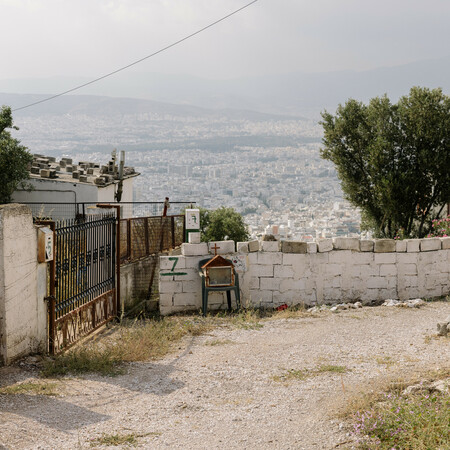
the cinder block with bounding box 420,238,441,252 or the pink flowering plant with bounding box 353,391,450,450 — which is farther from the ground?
the cinder block with bounding box 420,238,441,252

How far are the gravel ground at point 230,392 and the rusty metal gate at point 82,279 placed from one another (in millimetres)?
1190

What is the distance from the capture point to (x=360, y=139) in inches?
825

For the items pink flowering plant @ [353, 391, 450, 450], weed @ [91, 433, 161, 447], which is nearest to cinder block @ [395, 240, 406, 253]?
pink flowering plant @ [353, 391, 450, 450]

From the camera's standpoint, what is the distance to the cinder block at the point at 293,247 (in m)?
12.1

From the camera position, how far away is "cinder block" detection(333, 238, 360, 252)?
12.3m

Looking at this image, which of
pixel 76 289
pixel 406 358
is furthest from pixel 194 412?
pixel 76 289

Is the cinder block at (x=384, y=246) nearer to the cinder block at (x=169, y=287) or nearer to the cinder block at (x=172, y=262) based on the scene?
the cinder block at (x=172, y=262)

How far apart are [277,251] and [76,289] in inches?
175

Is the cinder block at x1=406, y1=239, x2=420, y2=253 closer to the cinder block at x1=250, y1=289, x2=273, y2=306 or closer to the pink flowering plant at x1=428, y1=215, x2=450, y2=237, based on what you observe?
the pink flowering plant at x1=428, y1=215, x2=450, y2=237

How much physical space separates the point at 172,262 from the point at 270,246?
81.0 inches

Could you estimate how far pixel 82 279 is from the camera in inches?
380

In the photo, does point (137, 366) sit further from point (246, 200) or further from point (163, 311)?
point (246, 200)

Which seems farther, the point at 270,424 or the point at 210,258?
the point at 210,258

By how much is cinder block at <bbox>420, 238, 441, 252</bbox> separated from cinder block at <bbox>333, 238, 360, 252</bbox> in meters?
1.39
